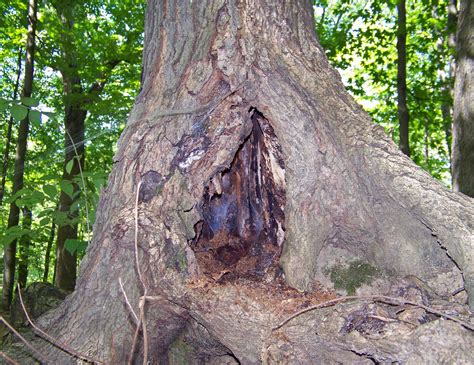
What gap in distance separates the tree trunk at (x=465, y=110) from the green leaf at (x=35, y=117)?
3388 mm

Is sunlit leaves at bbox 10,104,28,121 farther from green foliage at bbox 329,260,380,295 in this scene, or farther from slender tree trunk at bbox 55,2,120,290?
slender tree trunk at bbox 55,2,120,290

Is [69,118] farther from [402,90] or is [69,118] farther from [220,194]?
[220,194]

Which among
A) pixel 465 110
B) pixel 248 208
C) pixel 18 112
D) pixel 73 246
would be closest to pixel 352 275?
pixel 248 208

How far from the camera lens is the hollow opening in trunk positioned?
189cm

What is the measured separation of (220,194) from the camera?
1.97 m

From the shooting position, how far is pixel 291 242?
1675 mm

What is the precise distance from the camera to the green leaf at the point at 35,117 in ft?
7.33

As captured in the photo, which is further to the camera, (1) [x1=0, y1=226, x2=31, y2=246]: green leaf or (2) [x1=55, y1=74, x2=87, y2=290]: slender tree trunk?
(2) [x1=55, y1=74, x2=87, y2=290]: slender tree trunk

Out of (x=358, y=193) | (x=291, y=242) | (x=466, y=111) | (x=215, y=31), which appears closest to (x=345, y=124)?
(x=358, y=193)

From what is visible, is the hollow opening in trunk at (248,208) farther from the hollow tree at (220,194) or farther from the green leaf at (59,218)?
the green leaf at (59,218)

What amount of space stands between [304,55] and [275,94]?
0.34 meters

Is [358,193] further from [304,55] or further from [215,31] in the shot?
[215,31]

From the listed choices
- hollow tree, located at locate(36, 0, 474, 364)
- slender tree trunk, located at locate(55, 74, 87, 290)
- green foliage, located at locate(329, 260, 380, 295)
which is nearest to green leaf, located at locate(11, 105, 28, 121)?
hollow tree, located at locate(36, 0, 474, 364)

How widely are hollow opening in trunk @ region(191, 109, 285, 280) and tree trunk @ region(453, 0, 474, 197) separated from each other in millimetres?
2292
